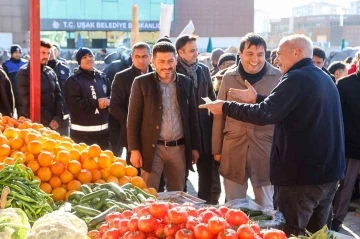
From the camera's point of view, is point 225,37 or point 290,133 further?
point 225,37

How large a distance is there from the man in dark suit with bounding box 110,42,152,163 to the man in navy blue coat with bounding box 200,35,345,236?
2031 mm

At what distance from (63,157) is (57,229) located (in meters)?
1.66

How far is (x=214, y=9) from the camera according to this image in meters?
50.9

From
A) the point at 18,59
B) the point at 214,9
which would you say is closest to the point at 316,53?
the point at 18,59

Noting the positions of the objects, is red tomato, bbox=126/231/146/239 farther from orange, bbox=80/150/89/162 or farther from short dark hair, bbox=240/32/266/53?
short dark hair, bbox=240/32/266/53

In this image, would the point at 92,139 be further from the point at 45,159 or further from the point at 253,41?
the point at 253,41

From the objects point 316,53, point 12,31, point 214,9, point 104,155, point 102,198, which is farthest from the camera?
point 214,9

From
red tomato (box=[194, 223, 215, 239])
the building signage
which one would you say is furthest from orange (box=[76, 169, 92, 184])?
the building signage

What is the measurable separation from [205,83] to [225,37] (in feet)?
156

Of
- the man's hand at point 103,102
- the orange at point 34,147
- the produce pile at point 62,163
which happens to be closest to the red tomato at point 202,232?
the produce pile at point 62,163

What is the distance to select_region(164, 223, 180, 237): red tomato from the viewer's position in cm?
232

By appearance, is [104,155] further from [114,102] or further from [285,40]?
[285,40]

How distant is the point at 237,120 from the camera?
4.34 meters

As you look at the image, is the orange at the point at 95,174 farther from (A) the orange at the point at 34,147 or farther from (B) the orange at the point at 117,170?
(A) the orange at the point at 34,147
